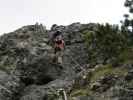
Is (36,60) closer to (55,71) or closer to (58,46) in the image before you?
(55,71)

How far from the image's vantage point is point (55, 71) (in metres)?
31.5

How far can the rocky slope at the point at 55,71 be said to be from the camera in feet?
72.2

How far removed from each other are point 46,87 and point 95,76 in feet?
16.5

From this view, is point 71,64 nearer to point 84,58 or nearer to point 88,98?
point 84,58

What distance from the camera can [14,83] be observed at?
2984cm

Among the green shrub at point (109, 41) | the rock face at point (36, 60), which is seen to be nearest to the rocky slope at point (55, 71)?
the rock face at point (36, 60)

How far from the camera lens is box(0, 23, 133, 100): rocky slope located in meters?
22.0

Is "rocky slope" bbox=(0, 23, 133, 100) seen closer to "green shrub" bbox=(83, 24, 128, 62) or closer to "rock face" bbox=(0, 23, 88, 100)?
"rock face" bbox=(0, 23, 88, 100)

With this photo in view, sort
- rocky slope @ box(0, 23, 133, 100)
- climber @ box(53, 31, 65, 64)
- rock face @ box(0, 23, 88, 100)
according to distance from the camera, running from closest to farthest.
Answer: rocky slope @ box(0, 23, 133, 100) < rock face @ box(0, 23, 88, 100) < climber @ box(53, 31, 65, 64)

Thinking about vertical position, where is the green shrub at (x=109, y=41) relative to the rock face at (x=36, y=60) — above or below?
above

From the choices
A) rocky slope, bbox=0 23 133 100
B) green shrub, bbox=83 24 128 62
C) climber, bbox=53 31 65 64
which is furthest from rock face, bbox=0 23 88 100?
green shrub, bbox=83 24 128 62

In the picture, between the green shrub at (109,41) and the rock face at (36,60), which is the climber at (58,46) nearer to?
the rock face at (36,60)

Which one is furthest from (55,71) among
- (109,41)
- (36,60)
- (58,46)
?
(109,41)

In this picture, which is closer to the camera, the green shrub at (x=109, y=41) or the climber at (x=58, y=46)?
the green shrub at (x=109, y=41)
